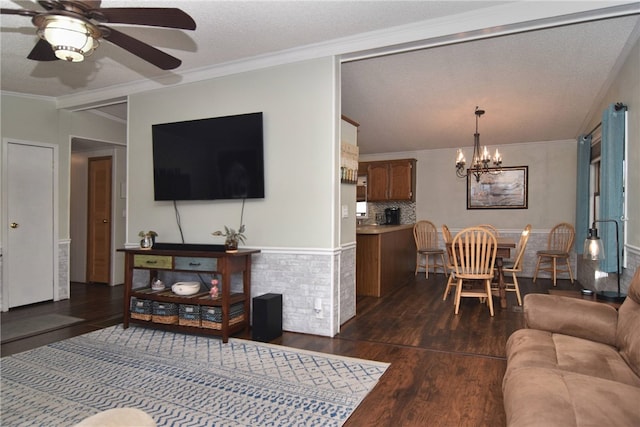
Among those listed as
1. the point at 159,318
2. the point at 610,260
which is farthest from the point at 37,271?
the point at 610,260

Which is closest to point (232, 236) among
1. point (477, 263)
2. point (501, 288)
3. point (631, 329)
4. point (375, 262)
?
point (375, 262)

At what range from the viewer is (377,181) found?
752 cm

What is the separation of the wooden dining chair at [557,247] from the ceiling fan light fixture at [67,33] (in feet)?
20.9

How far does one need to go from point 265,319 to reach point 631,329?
247 centimetres

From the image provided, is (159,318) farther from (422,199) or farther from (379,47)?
(422,199)

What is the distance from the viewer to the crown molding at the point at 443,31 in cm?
257

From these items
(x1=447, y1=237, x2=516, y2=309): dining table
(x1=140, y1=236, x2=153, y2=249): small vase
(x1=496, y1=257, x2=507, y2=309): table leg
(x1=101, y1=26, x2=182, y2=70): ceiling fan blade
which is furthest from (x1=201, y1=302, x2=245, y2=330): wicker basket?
(x1=496, y1=257, x2=507, y2=309): table leg

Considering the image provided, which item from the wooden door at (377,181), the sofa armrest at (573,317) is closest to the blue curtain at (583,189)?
the wooden door at (377,181)

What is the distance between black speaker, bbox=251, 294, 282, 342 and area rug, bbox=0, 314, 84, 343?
2029 millimetres

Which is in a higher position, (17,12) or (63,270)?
(17,12)

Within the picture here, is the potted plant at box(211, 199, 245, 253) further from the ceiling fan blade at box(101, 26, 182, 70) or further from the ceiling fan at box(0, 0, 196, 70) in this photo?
the ceiling fan at box(0, 0, 196, 70)

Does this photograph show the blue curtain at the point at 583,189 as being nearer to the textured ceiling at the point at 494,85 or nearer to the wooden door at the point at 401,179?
the textured ceiling at the point at 494,85

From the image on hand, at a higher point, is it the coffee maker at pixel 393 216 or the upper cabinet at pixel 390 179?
the upper cabinet at pixel 390 179

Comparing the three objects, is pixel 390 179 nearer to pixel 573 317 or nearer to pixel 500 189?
pixel 500 189
